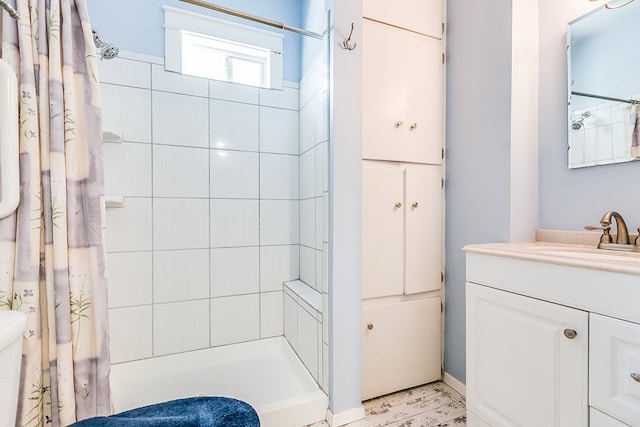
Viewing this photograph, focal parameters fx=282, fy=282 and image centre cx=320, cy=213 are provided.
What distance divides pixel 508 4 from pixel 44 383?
7.70 ft

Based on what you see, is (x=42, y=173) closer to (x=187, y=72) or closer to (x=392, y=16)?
(x=187, y=72)

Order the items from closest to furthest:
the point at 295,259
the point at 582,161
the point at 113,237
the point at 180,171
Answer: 1. the point at 582,161
2. the point at 113,237
3. the point at 180,171
4. the point at 295,259

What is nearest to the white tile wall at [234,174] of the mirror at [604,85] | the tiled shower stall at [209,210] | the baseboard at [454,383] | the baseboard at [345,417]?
the tiled shower stall at [209,210]

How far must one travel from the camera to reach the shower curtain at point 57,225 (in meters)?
0.85

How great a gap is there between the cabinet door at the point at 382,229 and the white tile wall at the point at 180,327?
1.13 metres

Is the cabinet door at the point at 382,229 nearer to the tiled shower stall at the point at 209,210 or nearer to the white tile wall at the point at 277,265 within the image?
the tiled shower stall at the point at 209,210

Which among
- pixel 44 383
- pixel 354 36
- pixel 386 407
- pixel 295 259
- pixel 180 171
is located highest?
pixel 354 36

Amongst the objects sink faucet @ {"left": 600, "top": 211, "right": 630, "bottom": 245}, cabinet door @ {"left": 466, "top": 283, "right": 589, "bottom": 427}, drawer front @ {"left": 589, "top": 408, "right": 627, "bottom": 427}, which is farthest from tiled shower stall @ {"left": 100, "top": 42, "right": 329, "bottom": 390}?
sink faucet @ {"left": 600, "top": 211, "right": 630, "bottom": 245}

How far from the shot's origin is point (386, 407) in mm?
1438

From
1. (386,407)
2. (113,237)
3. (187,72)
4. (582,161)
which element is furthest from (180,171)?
(582,161)

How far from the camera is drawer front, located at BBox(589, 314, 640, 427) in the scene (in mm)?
690

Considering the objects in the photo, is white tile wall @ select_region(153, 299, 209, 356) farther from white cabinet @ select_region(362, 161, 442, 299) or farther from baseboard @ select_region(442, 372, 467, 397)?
baseboard @ select_region(442, 372, 467, 397)

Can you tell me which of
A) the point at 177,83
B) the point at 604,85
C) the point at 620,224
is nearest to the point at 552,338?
the point at 620,224

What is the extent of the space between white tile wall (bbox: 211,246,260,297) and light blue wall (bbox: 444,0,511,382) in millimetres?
1248
